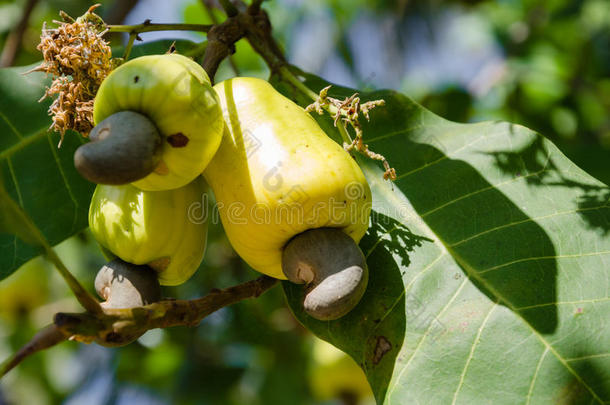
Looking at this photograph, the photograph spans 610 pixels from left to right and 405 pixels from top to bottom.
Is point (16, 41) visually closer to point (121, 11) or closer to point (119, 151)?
point (121, 11)

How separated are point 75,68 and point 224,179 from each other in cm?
37

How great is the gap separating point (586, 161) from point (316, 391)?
1545mm

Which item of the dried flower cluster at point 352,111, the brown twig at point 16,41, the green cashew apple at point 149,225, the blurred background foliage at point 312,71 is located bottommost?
the blurred background foliage at point 312,71

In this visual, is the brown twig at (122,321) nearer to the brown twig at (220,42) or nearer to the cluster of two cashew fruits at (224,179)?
the cluster of two cashew fruits at (224,179)

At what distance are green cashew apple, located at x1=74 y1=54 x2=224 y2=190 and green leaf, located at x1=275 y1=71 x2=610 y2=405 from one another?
41cm

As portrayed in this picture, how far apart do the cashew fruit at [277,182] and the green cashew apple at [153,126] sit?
8cm

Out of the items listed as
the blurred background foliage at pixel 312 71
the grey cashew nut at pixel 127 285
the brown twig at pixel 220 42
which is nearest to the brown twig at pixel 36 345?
the grey cashew nut at pixel 127 285

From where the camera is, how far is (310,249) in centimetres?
111

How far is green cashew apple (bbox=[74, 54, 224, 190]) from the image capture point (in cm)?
96

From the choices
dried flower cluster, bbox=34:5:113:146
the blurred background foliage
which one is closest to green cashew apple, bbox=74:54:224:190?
dried flower cluster, bbox=34:5:113:146

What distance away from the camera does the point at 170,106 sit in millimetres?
1034

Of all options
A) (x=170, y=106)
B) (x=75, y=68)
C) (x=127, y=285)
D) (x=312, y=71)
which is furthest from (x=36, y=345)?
(x=312, y=71)

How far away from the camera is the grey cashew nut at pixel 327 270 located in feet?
3.48

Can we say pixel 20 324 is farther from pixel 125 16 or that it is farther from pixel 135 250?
pixel 135 250
